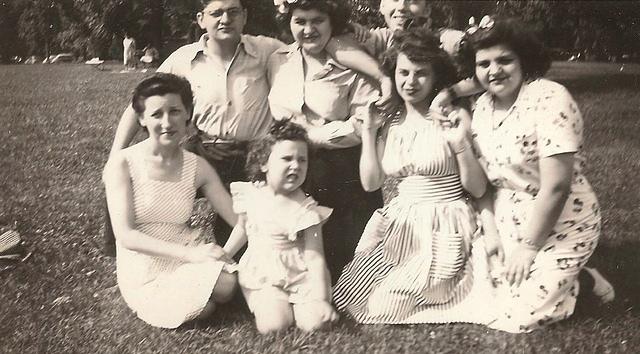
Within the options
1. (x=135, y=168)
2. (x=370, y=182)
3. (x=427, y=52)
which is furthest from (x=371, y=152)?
(x=135, y=168)

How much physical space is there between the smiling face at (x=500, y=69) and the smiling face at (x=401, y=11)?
32 cm

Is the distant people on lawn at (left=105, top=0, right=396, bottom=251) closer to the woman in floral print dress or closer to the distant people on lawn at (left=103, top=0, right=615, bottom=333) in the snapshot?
the distant people on lawn at (left=103, top=0, right=615, bottom=333)

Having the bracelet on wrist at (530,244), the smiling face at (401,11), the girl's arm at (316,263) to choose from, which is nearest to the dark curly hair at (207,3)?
the smiling face at (401,11)

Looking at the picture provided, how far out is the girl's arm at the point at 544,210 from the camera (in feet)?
5.64

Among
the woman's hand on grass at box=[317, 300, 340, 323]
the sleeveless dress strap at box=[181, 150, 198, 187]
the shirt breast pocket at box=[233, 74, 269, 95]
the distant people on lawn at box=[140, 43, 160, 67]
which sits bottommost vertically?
the woman's hand on grass at box=[317, 300, 340, 323]

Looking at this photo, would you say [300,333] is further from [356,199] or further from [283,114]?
[283,114]

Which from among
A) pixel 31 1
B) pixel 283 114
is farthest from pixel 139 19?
pixel 283 114

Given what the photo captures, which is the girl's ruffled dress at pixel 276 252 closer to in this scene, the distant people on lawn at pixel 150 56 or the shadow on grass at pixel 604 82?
the distant people on lawn at pixel 150 56

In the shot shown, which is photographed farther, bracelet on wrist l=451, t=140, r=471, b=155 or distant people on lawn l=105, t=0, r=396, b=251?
distant people on lawn l=105, t=0, r=396, b=251

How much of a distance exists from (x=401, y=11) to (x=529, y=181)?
64 centimetres

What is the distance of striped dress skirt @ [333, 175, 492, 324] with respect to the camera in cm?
186

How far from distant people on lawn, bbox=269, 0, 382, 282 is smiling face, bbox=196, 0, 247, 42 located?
0.13 meters

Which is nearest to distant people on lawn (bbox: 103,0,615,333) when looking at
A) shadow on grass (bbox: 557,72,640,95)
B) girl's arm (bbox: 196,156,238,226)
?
girl's arm (bbox: 196,156,238,226)

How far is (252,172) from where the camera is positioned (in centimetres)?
197
